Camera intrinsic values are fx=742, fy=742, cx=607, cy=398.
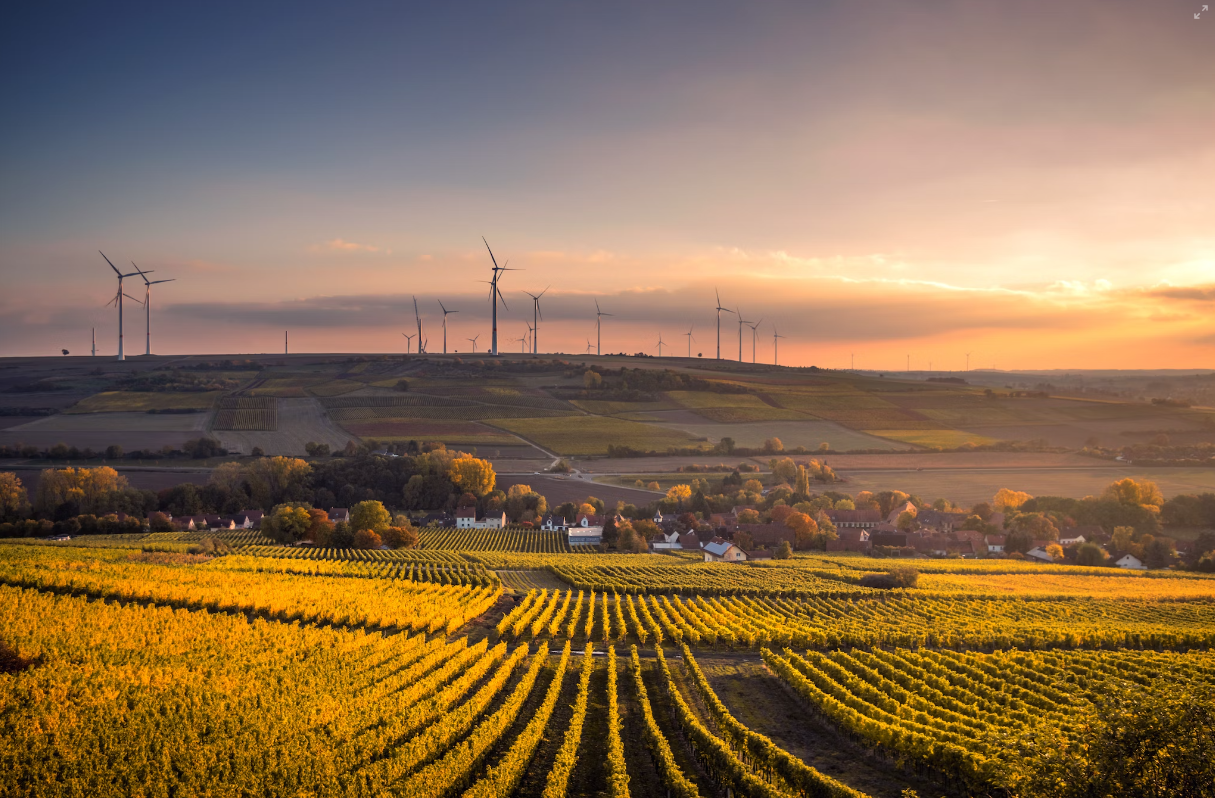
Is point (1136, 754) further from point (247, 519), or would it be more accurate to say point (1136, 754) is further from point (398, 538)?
point (247, 519)

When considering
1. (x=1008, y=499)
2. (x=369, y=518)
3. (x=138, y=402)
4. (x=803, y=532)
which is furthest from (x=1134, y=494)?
(x=138, y=402)

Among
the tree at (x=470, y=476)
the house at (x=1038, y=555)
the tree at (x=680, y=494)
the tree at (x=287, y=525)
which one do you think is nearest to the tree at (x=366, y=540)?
the tree at (x=287, y=525)

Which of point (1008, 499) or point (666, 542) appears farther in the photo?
point (1008, 499)

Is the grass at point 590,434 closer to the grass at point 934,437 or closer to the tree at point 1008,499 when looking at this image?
the grass at point 934,437

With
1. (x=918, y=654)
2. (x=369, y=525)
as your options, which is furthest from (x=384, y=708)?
(x=369, y=525)

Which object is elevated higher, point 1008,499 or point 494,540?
point 1008,499

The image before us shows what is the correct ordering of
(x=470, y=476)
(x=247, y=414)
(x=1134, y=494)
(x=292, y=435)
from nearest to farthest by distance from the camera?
(x=1134, y=494)
(x=470, y=476)
(x=292, y=435)
(x=247, y=414)
